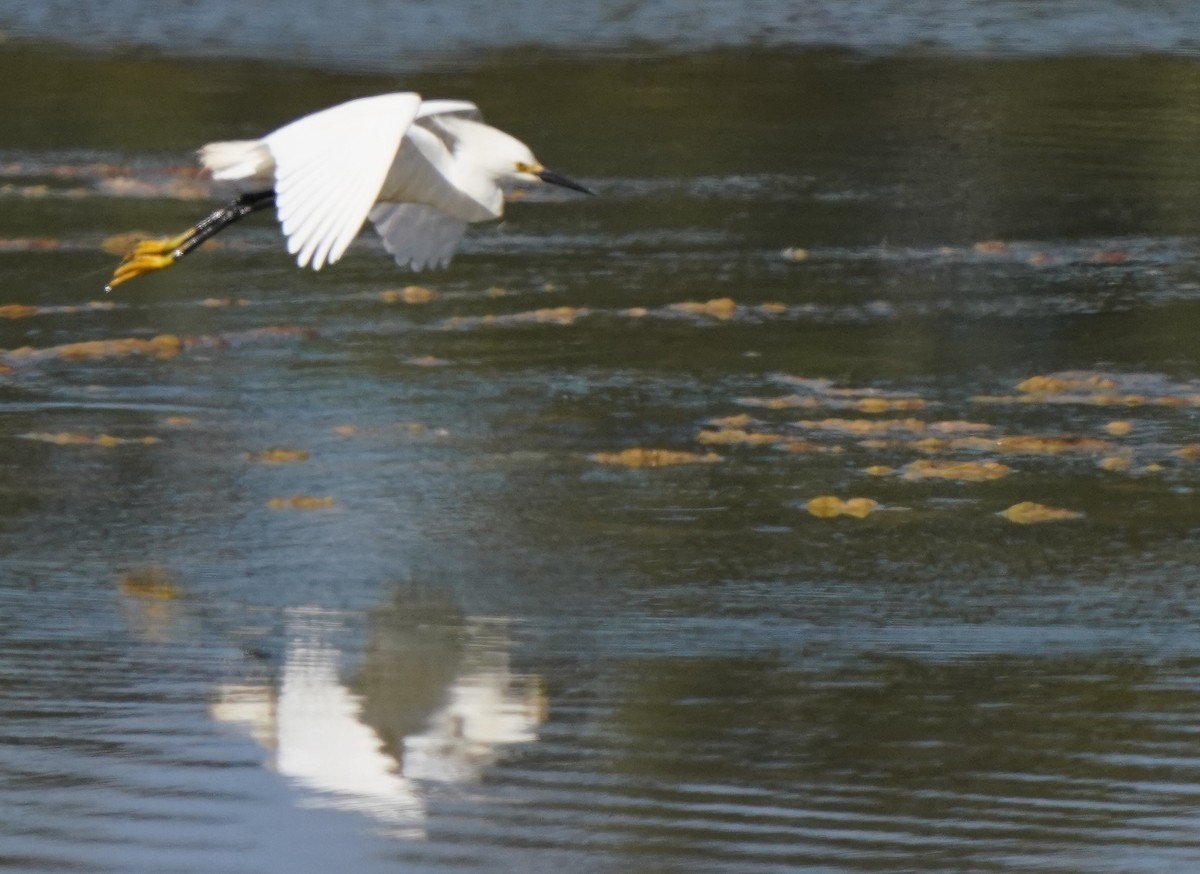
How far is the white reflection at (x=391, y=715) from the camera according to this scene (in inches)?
219

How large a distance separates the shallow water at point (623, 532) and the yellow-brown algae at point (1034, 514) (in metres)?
0.05

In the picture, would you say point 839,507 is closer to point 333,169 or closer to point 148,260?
point 333,169

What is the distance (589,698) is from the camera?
612 cm

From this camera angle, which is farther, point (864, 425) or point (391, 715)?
point (864, 425)

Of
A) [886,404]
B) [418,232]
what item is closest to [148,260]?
[418,232]

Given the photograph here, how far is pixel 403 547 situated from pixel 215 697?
4.51ft

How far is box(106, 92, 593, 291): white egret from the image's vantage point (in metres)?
6.45

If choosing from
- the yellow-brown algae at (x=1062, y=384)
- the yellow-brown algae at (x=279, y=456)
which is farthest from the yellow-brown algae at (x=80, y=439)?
the yellow-brown algae at (x=1062, y=384)

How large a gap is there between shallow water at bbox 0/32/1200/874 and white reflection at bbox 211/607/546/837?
0.05 ft

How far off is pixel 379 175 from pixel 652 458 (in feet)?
6.90

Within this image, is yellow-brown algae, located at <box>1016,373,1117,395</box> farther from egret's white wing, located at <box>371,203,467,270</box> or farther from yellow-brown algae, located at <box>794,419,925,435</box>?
egret's white wing, located at <box>371,203,467,270</box>

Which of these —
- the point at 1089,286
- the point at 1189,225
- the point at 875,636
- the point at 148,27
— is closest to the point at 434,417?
the point at 875,636

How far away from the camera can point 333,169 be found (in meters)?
6.55

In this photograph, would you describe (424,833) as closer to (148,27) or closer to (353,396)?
(353,396)
